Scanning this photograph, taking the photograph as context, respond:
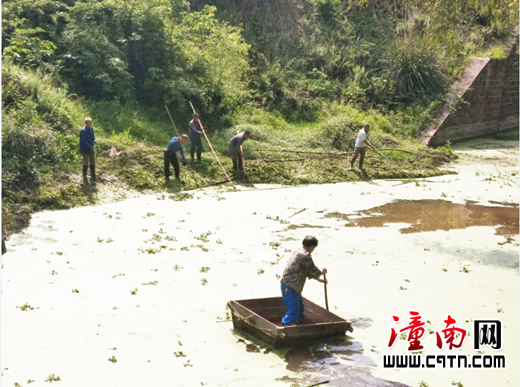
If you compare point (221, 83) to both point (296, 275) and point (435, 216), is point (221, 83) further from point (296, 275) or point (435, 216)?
point (296, 275)

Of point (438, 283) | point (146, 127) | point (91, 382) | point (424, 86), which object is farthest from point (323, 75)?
point (91, 382)

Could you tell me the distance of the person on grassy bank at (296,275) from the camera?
8.81m

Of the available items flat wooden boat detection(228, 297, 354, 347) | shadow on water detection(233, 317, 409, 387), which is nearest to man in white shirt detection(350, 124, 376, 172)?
flat wooden boat detection(228, 297, 354, 347)

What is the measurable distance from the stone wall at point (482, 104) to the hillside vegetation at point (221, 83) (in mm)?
658


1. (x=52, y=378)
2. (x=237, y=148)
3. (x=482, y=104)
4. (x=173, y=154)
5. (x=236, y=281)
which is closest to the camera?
(x=52, y=378)

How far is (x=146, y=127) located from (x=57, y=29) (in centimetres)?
494

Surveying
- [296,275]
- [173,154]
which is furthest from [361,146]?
[296,275]

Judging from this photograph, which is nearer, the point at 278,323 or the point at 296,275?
the point at 296,275

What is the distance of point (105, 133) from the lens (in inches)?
770

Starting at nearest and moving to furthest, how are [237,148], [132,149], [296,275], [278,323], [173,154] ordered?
[296,275]
[278,323]
[173,154]
[132,149]
[237,148]

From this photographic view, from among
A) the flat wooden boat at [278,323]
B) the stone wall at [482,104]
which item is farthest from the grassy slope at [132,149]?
the flat wooden boat at [278,323]

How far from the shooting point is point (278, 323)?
949 cm

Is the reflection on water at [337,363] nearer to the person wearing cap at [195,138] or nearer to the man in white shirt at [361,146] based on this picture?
the person wearing cap at [195,138]

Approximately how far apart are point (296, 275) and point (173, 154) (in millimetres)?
9857
